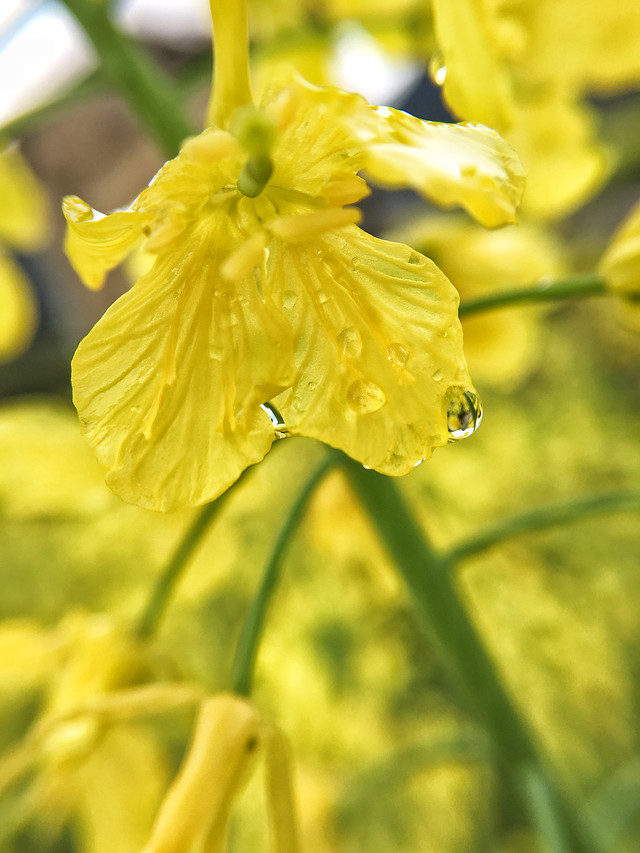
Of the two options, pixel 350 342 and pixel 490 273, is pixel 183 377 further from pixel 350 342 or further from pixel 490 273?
pixel 490 273

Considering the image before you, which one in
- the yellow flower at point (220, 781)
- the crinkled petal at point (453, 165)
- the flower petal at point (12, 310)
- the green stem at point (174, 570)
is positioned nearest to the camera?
the crinkled petal at point (453, 165)

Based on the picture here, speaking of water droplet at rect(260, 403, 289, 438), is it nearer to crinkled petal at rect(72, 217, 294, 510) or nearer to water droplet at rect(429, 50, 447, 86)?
crinkled petal at rect(72, 217, 294, 510)

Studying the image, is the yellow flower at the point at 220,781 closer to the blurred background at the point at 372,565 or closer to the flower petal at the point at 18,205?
the blurred background at the point at 372,565

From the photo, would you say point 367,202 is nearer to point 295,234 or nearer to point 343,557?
point 343,557

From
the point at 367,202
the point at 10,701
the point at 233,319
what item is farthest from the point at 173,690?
the point at 367,202

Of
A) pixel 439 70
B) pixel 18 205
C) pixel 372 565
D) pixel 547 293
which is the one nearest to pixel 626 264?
pixel 547 293

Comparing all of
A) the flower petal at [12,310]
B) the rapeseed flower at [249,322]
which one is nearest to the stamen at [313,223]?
the rapeseed flower at [249,322]
